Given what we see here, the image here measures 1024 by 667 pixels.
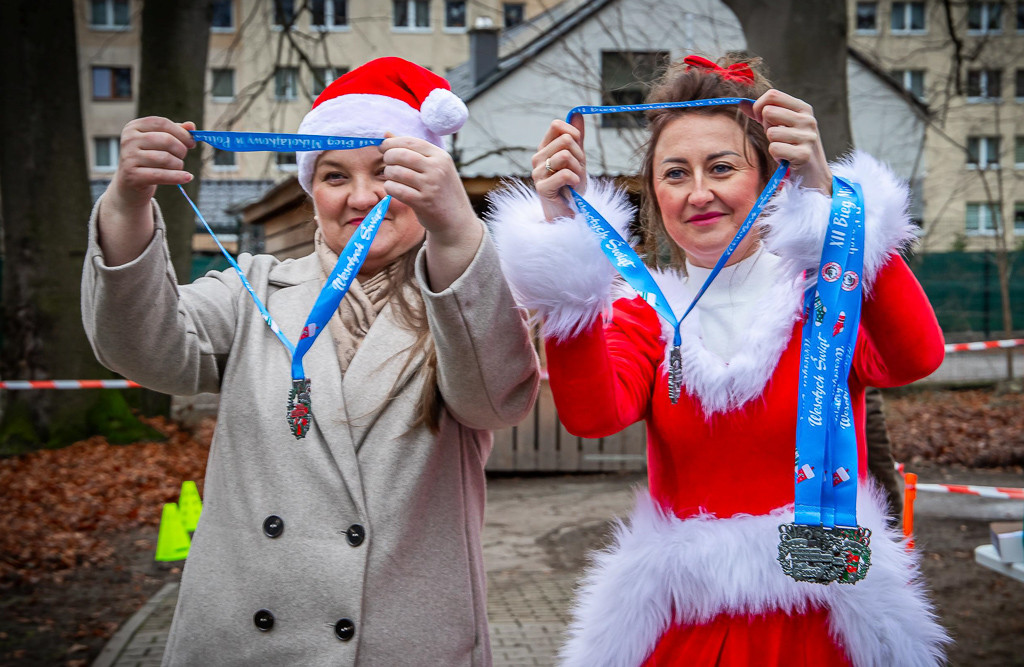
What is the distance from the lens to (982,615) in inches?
221

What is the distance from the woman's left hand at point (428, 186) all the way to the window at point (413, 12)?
37377 millimetres

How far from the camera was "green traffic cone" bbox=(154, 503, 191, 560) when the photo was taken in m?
6.10

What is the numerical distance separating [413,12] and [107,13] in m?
13.2

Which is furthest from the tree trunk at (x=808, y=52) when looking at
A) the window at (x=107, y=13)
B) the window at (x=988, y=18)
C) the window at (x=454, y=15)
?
the window at (x=107, y=13)

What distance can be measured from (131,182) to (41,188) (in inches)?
355

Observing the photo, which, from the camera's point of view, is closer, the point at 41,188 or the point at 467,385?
the point at 467,385

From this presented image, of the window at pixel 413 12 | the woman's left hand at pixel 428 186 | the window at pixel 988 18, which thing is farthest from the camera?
the window at pixel 413 12

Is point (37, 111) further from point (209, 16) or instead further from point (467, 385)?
point (467, 385)

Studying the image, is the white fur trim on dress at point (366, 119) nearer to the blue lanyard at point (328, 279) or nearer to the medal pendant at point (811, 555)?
the blue lanyard at point (328, 279)

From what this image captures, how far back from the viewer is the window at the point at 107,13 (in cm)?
3947

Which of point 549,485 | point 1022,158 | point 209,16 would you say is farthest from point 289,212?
point 1022,158

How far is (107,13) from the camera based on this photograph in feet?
132

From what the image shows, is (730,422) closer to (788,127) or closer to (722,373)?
(722,373)

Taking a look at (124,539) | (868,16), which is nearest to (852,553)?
(124,539)
